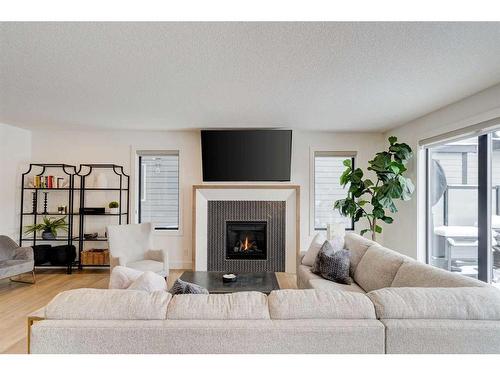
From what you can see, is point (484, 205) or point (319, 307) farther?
point (484, 205)

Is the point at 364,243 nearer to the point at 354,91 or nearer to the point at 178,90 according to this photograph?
the point at 354,91

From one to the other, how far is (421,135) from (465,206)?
1.16 metres

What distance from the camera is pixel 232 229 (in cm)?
519

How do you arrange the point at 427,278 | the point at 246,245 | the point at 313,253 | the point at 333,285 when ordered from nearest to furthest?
the point at 427,278
the point at 333,285
the point at 313,253
the point at 246,245

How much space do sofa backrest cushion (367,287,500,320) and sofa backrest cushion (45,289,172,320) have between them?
3.45ft

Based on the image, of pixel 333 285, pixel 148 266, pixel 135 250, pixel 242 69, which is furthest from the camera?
pixel 135 250

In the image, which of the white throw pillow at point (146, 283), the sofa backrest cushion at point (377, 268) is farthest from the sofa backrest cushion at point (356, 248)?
the white throw pillow at point (146, 283)

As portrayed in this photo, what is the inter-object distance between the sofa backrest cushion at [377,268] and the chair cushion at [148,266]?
8.15 feet

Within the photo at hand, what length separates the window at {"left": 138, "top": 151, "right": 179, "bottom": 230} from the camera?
5461 mm

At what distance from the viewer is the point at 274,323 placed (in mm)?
1370

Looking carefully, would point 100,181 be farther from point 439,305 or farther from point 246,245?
point 439,305

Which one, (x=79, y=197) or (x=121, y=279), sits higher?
(x=79, y=197)

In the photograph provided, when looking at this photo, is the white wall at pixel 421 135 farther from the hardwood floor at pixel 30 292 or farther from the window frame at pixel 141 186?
the window frame at pixel 141 186

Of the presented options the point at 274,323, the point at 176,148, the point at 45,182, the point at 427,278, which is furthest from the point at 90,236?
the point at 427,278
